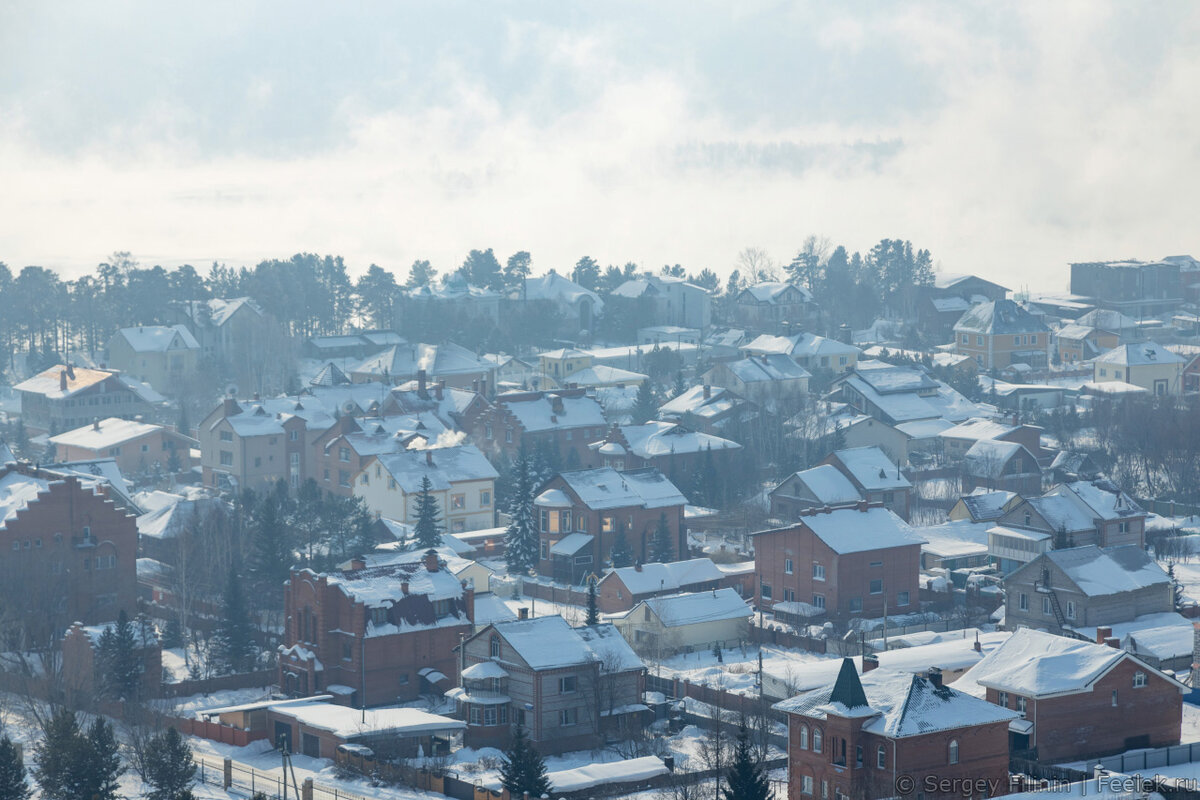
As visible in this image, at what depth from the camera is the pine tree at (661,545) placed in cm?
7494

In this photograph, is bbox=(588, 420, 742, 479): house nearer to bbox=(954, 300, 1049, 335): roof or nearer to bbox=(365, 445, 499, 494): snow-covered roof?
bbox=(365, 445, 499, 494): snow-covered roof

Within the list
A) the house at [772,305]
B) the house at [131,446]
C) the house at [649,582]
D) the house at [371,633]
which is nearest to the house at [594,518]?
the house at [649,582]

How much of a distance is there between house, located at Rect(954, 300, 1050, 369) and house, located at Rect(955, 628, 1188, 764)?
73.5 meters

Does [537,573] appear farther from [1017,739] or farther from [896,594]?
[1017,739]

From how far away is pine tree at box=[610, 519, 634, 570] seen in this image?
7412 centimetres

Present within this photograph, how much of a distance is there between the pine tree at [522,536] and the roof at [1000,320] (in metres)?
56.3

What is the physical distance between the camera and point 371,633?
57000 mm

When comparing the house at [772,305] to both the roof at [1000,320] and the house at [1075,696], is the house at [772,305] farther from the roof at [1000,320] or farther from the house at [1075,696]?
the house at [1075,696]

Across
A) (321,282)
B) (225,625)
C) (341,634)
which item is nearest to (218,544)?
(225,625)

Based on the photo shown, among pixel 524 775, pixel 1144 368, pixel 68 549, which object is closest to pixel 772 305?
pixel 1144 368

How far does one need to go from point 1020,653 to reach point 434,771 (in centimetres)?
1603

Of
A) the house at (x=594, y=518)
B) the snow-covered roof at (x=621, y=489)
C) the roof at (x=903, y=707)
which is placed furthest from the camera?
the snow-covered roof at (x=621, y=489)

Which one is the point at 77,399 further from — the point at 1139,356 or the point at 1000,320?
the point at 1139,356

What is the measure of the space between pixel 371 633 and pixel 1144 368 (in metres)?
67.7
